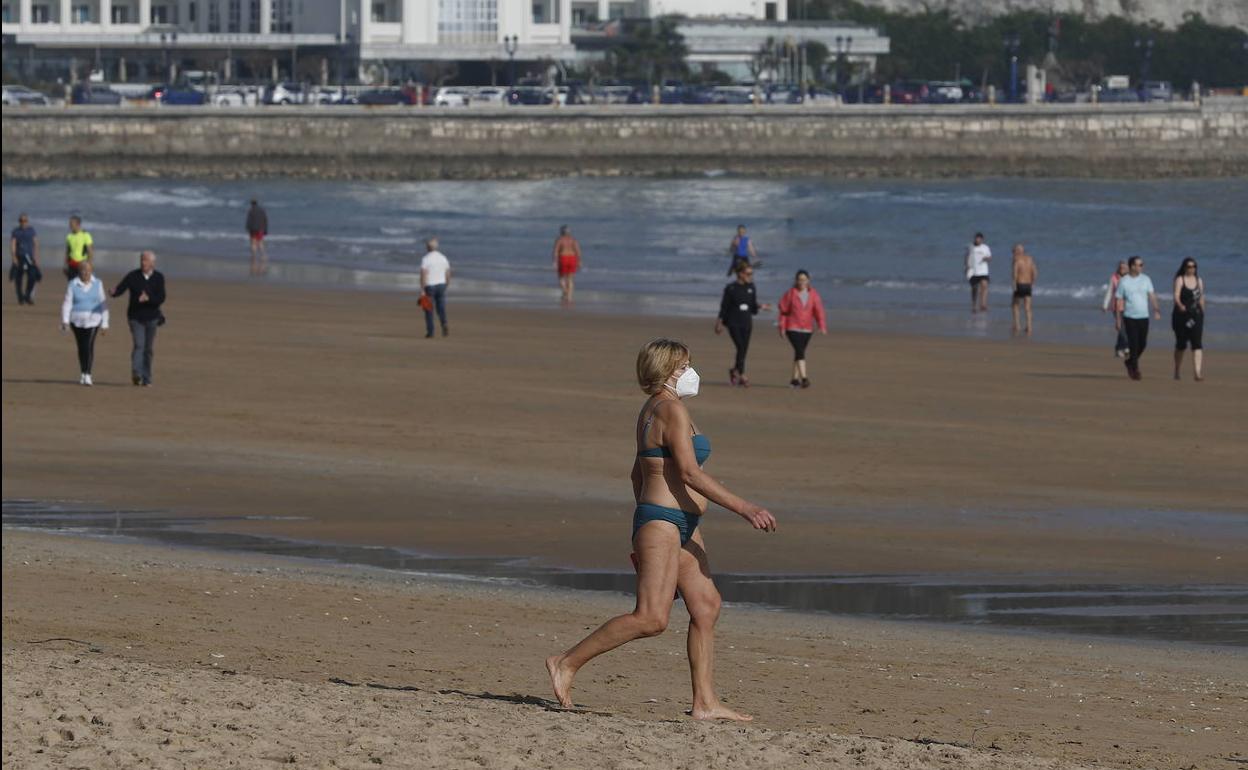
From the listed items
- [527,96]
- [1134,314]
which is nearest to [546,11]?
[527,96]

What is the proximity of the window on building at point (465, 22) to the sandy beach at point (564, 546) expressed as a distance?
100 metres

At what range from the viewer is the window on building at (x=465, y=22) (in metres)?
121

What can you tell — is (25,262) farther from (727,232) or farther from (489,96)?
(489,96)

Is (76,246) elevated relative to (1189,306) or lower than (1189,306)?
elevated

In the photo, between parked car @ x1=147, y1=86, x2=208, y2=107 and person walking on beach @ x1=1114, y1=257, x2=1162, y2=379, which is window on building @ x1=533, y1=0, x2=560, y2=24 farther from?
person walking on beach @ x1=1114, y1=257, x2=1162, y2=379

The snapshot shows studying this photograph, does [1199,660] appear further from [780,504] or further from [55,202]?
[55,202]

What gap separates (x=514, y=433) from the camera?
15789mm

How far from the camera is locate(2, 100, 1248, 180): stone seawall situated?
82.9 metres

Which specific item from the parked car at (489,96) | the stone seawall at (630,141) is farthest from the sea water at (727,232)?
the parked car at (489,96)

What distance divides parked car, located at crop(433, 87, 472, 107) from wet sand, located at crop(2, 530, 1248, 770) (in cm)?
8602

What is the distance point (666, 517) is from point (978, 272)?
23450 millimetres

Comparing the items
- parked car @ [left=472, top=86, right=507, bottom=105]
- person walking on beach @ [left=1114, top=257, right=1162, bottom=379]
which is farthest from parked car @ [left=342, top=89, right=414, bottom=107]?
person walking on beach @ [left=1114, top=257, right=1162, bottom=379]

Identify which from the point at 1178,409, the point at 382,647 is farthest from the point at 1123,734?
the point at 1178,409

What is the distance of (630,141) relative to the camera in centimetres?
8556
